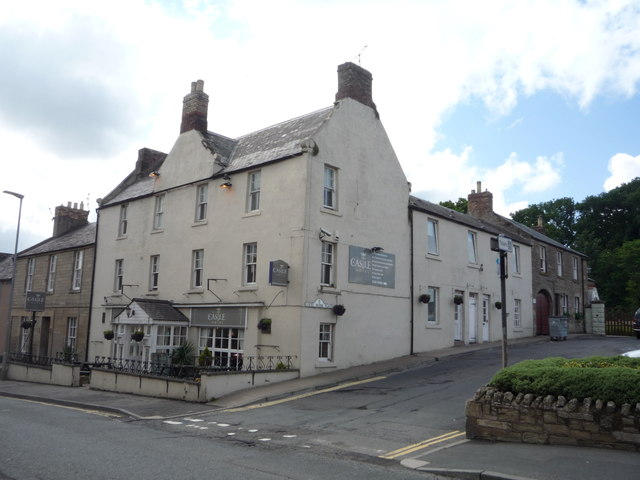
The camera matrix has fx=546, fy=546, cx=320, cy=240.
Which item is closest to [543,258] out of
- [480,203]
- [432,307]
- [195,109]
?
[480,203]

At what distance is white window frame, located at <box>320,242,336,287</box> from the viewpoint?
65.5ft

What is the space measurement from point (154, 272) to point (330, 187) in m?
10.1

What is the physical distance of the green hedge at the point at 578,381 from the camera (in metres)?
8.77

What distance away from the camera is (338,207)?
20.8 m

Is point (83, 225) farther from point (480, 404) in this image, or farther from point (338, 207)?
point (480, 404)

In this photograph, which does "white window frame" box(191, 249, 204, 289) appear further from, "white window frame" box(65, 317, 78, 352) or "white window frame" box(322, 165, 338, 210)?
"white window frame" box(65, 317, 78, 352)

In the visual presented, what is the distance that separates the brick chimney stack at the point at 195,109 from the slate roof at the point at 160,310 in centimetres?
812

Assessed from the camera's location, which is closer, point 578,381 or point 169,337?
point 578,381

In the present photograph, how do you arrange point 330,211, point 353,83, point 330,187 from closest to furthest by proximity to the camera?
point 330,211 < point 330,187 < point 353,83

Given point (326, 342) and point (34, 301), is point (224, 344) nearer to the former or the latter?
point (326, 342)

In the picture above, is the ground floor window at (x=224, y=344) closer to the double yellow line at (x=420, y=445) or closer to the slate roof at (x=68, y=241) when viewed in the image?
the double yellow line at (x=420, y=445)

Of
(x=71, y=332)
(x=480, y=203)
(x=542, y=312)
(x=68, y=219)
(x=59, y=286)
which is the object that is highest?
(x=480, y=203)

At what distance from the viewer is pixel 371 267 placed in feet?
70.8

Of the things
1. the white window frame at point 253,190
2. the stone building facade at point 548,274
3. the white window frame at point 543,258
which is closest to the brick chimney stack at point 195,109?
the white window frame at point 253,190
